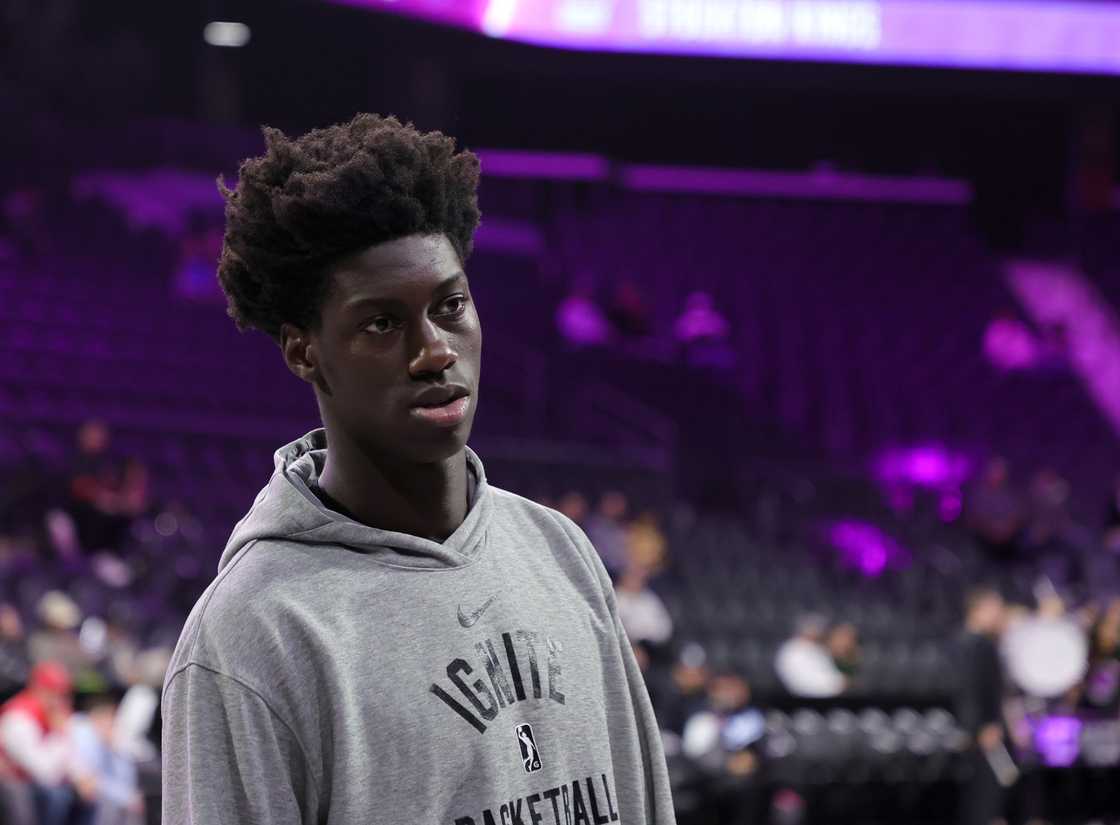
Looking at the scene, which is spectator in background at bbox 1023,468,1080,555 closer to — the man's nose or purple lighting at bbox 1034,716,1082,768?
purple lighting at bbox 1034,716,1082,768

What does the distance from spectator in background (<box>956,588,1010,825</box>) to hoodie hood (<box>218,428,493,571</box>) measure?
279 inches

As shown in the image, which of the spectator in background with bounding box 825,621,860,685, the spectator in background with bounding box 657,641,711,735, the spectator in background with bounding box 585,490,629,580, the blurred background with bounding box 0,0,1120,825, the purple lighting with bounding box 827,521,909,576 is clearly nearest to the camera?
the spectator in background with bounding box 657,641,711,735

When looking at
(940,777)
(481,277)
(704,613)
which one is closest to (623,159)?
(481,277)

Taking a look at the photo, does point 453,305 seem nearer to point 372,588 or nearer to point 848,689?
point 372,588

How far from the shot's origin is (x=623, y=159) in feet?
59.6

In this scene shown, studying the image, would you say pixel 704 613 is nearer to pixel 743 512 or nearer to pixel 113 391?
pixel 743 512

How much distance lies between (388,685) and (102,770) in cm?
585

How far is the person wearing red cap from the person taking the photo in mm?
6438

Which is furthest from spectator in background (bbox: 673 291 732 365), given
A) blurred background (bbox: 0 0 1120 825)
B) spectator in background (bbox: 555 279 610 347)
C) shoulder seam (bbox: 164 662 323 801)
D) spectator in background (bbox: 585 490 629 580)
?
shoulder seam (bbox: 164 662 323 801)

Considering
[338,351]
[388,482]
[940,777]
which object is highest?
[338,351]

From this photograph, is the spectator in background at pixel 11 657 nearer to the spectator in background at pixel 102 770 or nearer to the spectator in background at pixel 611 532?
the spectator in background at pixel 102 770

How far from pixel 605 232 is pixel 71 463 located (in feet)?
26.4

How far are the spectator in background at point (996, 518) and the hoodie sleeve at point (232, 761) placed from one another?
11.1 meters

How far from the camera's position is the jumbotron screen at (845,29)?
48.3 ft
